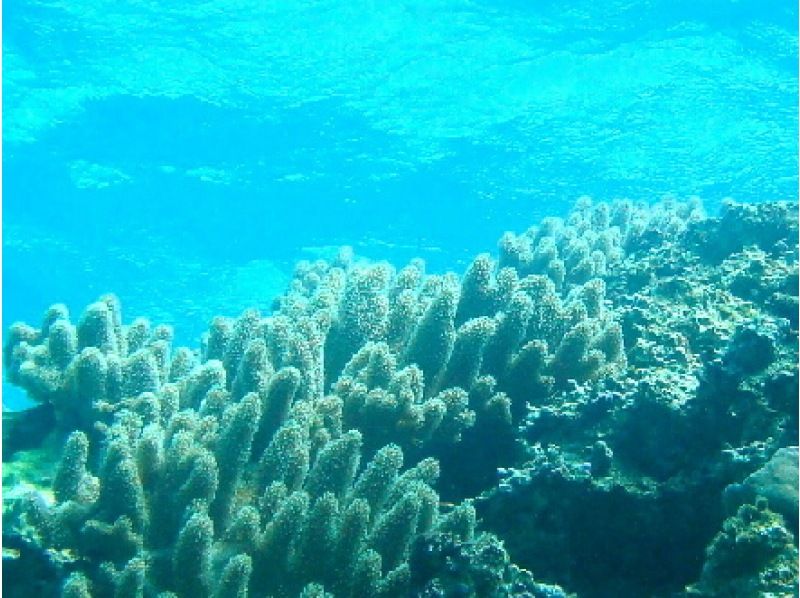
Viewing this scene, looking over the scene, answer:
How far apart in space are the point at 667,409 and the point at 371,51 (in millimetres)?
16669

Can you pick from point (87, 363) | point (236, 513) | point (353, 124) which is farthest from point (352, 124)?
point (236, 513)

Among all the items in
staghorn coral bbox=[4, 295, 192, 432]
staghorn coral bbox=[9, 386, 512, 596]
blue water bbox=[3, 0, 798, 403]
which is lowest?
staghorn coral bbox=[9, 386, 512, 596]

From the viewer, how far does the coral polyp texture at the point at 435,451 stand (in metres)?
3.33

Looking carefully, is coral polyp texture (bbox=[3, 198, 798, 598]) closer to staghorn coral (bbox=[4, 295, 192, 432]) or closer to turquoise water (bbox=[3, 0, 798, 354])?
staghorn coral (bbox=[4, 295, 192, 432])

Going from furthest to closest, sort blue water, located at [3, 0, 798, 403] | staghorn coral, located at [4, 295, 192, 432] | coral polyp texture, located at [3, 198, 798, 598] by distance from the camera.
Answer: blue water, located at [3, 0, 798, 403], staghorn coral, located at [4, 295, 192, 432], coral polyp texture, located at [3, 198, 798, 598]

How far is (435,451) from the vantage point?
4488 millimetres

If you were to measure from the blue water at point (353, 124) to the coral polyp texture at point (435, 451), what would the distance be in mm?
13838

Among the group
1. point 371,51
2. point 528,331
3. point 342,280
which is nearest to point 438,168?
point 371,51

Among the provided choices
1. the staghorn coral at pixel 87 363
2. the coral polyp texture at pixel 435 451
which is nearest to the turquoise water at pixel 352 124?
the staghorn coral at pixel 87 363

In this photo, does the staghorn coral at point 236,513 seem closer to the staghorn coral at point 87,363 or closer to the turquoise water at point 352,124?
the staghorn coral at point 87,363

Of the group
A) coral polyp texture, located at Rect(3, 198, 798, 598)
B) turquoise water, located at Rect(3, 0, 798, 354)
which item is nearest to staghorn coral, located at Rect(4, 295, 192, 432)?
coral polyp texture, located at Rect(3, 198, 798, 598)

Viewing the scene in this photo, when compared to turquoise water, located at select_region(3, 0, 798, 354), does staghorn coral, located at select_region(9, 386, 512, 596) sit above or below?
below

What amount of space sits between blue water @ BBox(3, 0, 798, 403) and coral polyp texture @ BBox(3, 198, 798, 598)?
13838mm

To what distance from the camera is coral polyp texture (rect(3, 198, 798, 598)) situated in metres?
3.33
